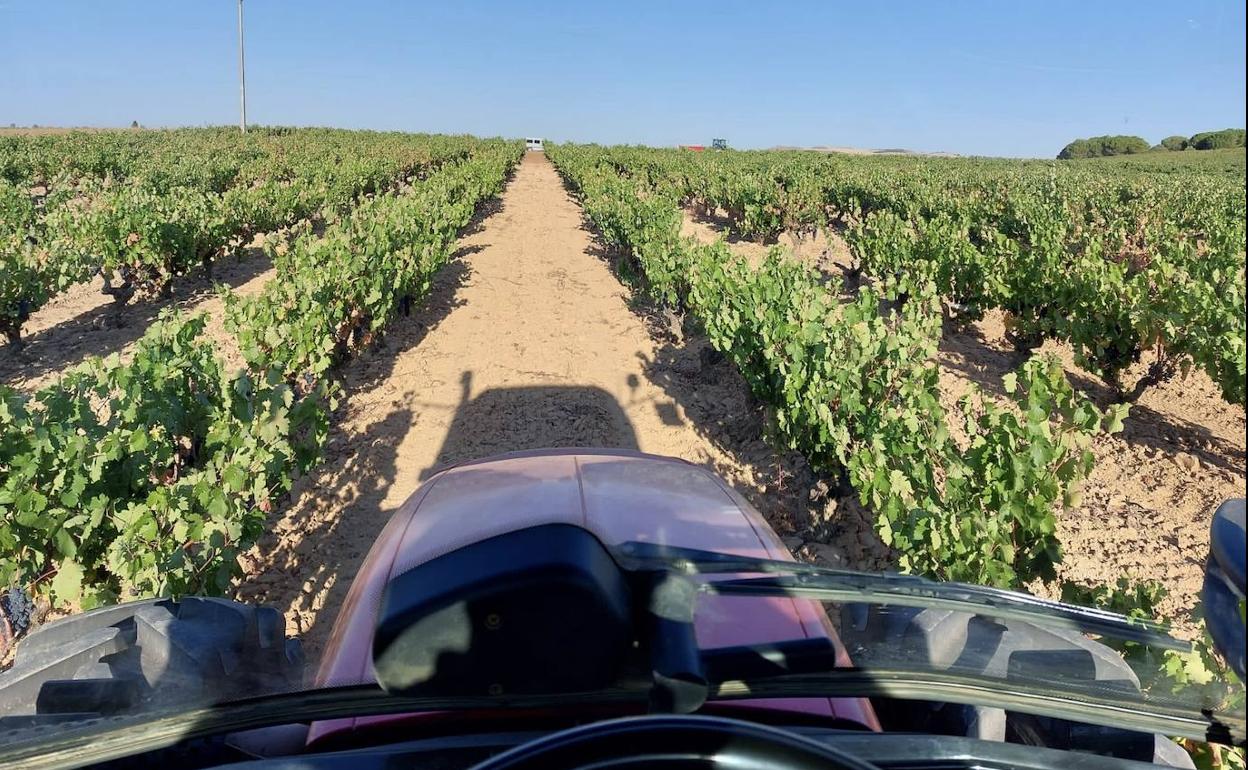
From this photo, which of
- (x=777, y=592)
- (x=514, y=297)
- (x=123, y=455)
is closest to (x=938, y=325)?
(x=777, y=592)

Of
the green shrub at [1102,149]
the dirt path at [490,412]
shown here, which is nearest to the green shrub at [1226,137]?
the dirt path at [490,412]

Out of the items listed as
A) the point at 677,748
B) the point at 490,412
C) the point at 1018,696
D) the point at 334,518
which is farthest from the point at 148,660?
the point at 490,412

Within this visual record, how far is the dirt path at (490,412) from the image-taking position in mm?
4793

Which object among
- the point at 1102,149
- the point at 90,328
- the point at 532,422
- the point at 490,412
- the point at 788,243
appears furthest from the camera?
the point at 1102,149

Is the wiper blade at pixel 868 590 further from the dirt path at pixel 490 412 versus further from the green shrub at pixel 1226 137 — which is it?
the dirt path at pixel 490 412

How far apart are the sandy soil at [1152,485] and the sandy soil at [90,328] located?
691 cm

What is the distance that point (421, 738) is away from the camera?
117 centimetres

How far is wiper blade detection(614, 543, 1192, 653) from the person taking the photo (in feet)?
3.66

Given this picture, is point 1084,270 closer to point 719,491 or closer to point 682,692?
point 719,491

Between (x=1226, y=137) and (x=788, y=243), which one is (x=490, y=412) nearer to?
(x=1226, y=137)

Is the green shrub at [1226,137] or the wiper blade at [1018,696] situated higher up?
the green shrub at [1226,137]

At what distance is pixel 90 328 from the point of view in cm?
941

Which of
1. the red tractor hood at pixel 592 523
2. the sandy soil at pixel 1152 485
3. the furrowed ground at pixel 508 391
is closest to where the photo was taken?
the red tractor hood at pixel 592 523

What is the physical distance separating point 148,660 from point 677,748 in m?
1.68
